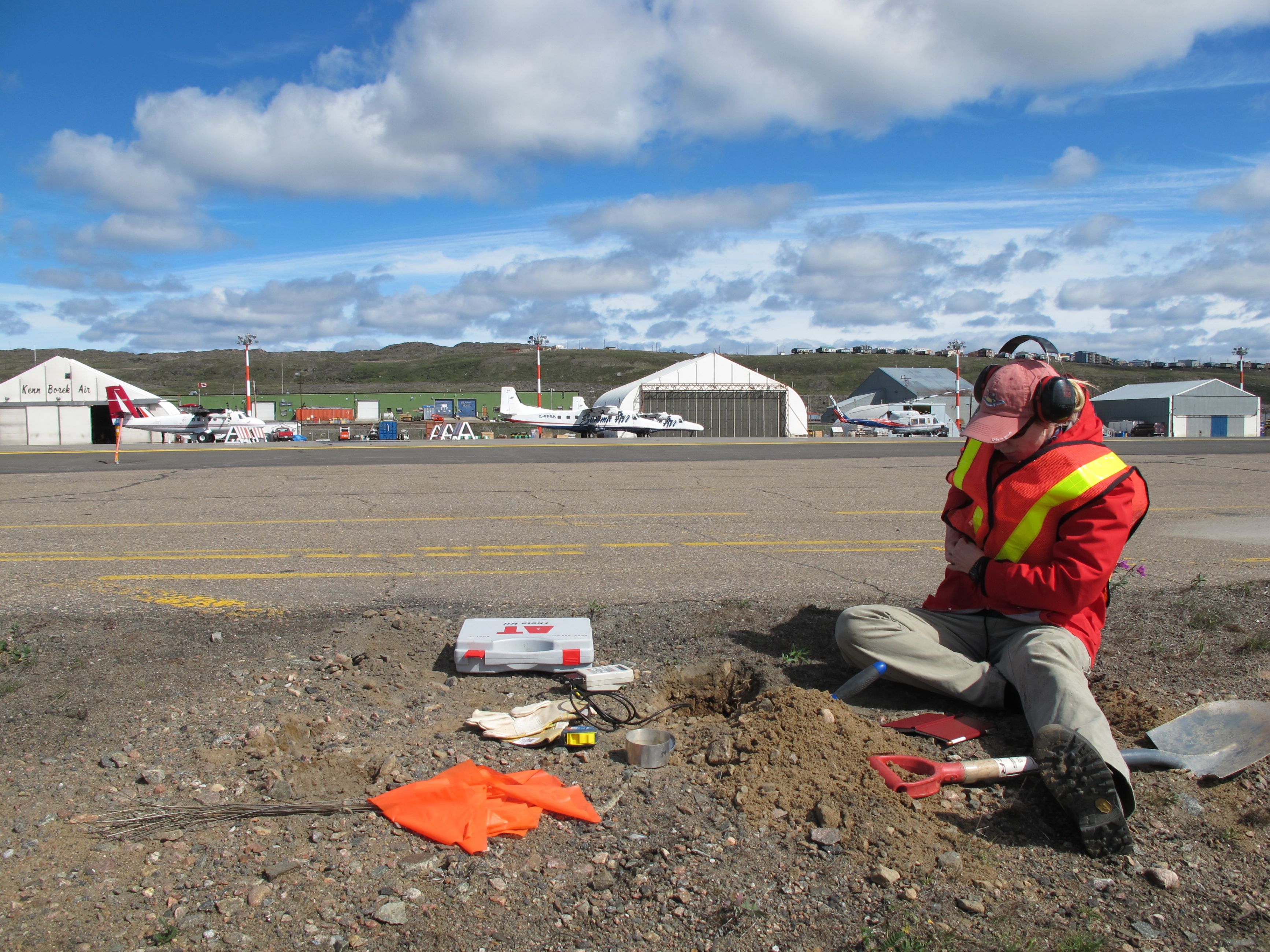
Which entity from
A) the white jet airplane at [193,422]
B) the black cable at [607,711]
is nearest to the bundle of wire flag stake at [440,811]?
the black cable at [607,711]

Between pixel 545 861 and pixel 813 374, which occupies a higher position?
pixel 813 374

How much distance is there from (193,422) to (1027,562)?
44.1m

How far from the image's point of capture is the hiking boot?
104 inches

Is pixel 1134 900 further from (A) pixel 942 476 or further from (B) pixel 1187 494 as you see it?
(A) pixel 942 476

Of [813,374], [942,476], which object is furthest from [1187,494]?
[813,374]

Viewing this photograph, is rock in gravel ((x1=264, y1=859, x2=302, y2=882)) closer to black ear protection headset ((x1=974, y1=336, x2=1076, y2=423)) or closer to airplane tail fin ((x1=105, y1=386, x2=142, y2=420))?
black ear protection headset ((x1=974, y1=336, x2=1076, y2=423))

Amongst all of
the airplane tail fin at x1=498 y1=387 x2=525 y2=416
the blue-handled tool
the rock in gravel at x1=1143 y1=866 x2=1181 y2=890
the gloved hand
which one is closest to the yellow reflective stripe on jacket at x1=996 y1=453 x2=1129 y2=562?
the blue-handled tool

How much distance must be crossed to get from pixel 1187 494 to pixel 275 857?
13.7 metres

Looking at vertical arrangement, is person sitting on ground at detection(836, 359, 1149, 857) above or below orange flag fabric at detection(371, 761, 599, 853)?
above

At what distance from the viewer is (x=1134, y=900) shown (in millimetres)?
2418

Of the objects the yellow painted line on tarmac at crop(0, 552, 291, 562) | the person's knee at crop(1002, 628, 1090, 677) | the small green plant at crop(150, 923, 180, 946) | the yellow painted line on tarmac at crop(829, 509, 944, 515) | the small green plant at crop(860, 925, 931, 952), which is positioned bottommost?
the small green plant at crop(860, 925, 931, 952)

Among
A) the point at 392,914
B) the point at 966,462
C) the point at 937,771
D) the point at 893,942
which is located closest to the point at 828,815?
the point at 937,771

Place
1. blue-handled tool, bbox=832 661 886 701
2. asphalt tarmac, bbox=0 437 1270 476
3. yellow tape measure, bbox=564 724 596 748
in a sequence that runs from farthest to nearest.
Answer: asphalt tarmac, bbox=0 437 1270 476 → blue-handled tool, bbox=832 661 886 701 → yellow tape measure, bbox=564 724 596 748

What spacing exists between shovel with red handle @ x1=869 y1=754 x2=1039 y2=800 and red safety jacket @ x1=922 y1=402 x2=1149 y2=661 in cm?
79
